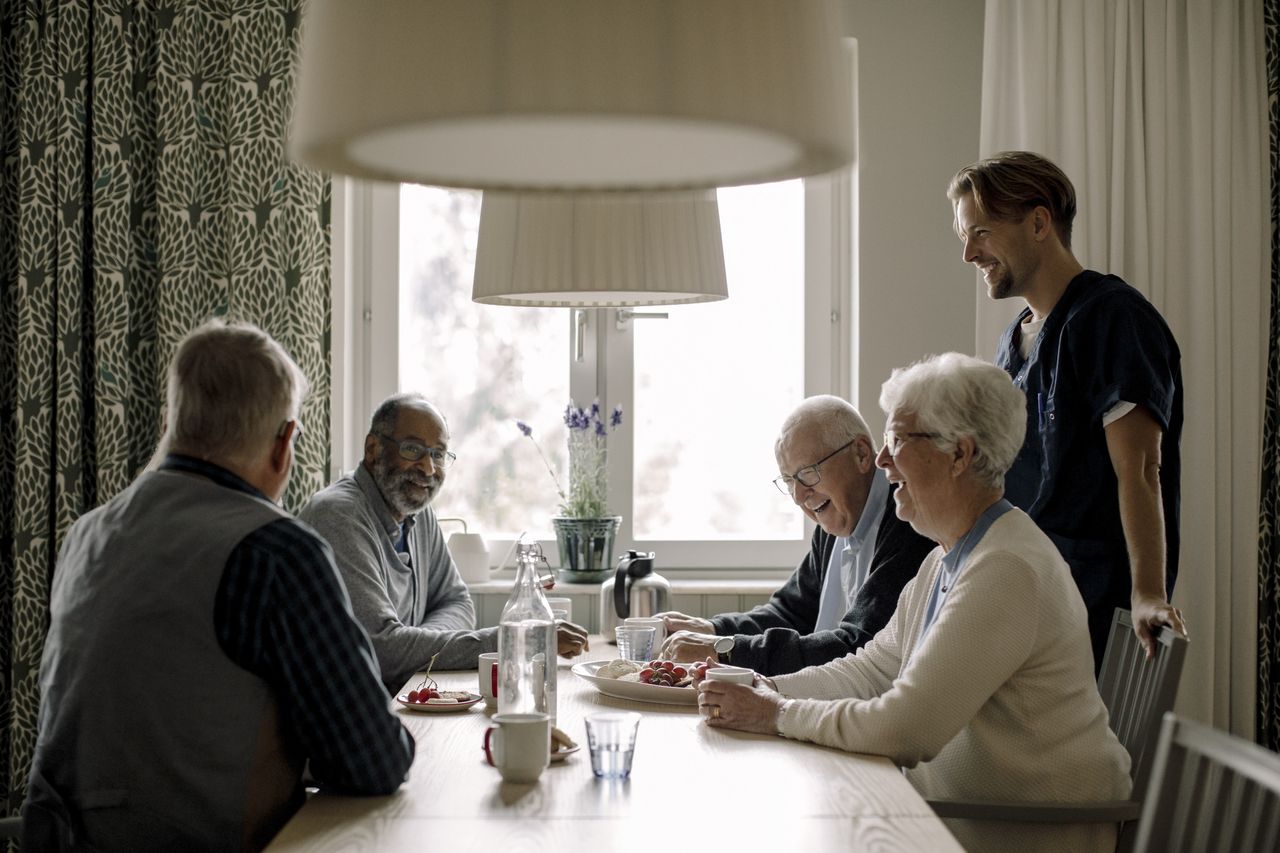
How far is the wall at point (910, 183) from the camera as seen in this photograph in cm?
359

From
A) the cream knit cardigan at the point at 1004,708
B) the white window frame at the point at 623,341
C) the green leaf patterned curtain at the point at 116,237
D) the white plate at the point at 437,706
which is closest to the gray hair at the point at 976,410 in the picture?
the cream knit cardigan at the point at 1004,708

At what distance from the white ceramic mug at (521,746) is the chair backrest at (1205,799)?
2.39 feet

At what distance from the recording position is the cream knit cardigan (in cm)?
172

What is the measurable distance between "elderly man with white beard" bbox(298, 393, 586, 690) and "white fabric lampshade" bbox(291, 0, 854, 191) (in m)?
1.53

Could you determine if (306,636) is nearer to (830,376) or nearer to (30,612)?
(30,612)

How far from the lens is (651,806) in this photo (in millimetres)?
1525

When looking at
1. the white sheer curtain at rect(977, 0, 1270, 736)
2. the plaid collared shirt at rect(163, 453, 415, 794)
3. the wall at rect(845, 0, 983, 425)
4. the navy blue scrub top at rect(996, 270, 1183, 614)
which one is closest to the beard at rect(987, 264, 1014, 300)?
the navy blue scrub top at rect(996, 270, 1183, 614)

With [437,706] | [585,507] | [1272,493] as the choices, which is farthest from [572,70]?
[1272,493]

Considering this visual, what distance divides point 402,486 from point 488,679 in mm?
889

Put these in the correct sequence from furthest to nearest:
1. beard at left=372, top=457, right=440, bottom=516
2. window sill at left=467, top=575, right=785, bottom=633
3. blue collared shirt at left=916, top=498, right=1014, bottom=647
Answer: window sill at left=467, top=575, right=785, bottom=633
beard at left=372, top=457, right=440, bottom=516
blue collared shirt at left=916, top=498, right=1014, bottom=647

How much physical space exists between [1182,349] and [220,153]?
267 centimetres

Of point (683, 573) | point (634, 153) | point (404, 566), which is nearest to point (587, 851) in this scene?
point (634, 153)

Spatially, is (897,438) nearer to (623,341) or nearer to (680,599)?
(680,599)

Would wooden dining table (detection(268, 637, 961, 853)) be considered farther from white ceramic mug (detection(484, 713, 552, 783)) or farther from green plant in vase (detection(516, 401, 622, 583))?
green plant in vase (detection(516, 401, 622, 583))
